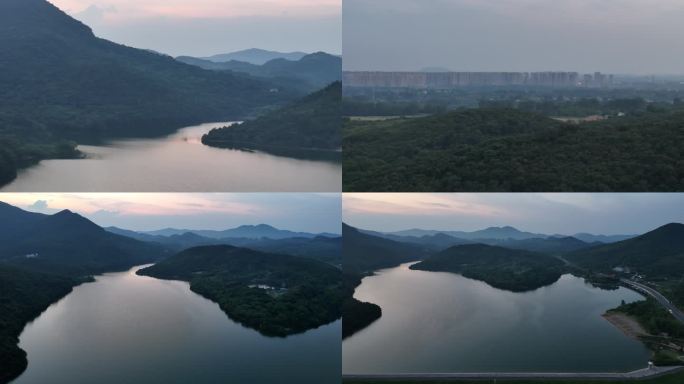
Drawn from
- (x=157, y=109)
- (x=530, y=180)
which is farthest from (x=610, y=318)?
(x=157, y=109)

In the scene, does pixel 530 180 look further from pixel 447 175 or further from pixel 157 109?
pixel 157 109

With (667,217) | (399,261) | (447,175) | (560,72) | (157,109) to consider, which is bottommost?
(399,261)

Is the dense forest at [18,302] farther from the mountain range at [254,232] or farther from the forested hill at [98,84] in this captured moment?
the forested hill at [98,84]

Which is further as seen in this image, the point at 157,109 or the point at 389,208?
the point at 157,109

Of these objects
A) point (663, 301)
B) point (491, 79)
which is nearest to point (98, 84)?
point (491, 79)

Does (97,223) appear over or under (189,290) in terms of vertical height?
over

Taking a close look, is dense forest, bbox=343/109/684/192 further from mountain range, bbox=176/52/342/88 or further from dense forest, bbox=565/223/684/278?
mountain range, bbox=176/52/342/88
